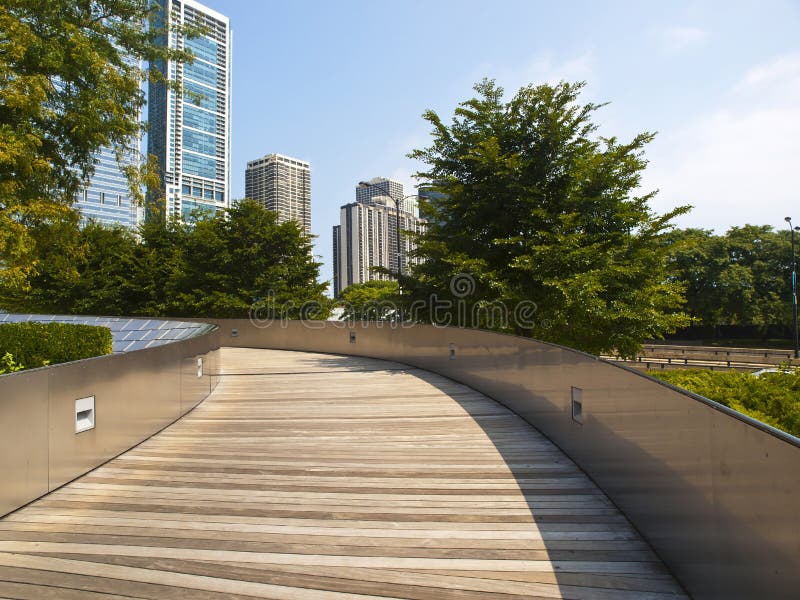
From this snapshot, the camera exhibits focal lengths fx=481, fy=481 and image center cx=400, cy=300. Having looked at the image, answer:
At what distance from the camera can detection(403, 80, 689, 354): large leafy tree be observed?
14766 mm

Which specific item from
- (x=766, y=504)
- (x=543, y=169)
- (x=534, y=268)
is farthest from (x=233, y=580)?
(x=543, y=169)

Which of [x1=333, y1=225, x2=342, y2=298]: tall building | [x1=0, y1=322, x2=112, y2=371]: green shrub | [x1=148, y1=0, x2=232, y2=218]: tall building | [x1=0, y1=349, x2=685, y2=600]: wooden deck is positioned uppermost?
[x1=148, y1=0, x2=232, y2=218]: tall building

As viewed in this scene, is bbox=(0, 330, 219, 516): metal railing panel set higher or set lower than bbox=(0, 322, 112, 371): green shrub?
lower

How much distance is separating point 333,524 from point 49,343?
7417mm

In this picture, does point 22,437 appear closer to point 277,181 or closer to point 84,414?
point 84,414

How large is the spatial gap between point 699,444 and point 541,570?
1328mm

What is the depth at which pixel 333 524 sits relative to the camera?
3975 millimetres

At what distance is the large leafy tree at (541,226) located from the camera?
14.8 m

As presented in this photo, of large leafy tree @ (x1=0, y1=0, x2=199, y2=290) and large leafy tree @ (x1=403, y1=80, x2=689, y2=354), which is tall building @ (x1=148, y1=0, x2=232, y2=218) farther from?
large leafy tree @ (x1=403, y1=80, x2=689, y2=354)

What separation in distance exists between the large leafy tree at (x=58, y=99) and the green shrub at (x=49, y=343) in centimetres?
250

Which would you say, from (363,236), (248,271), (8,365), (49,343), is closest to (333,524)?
(8,365)

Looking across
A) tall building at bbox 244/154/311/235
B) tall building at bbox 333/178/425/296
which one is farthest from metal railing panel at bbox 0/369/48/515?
tall building at bbox 244/154/311/235

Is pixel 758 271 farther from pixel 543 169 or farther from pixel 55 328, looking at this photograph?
pixel 55 328

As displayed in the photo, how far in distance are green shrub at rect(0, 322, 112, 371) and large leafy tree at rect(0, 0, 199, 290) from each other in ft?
8.21
